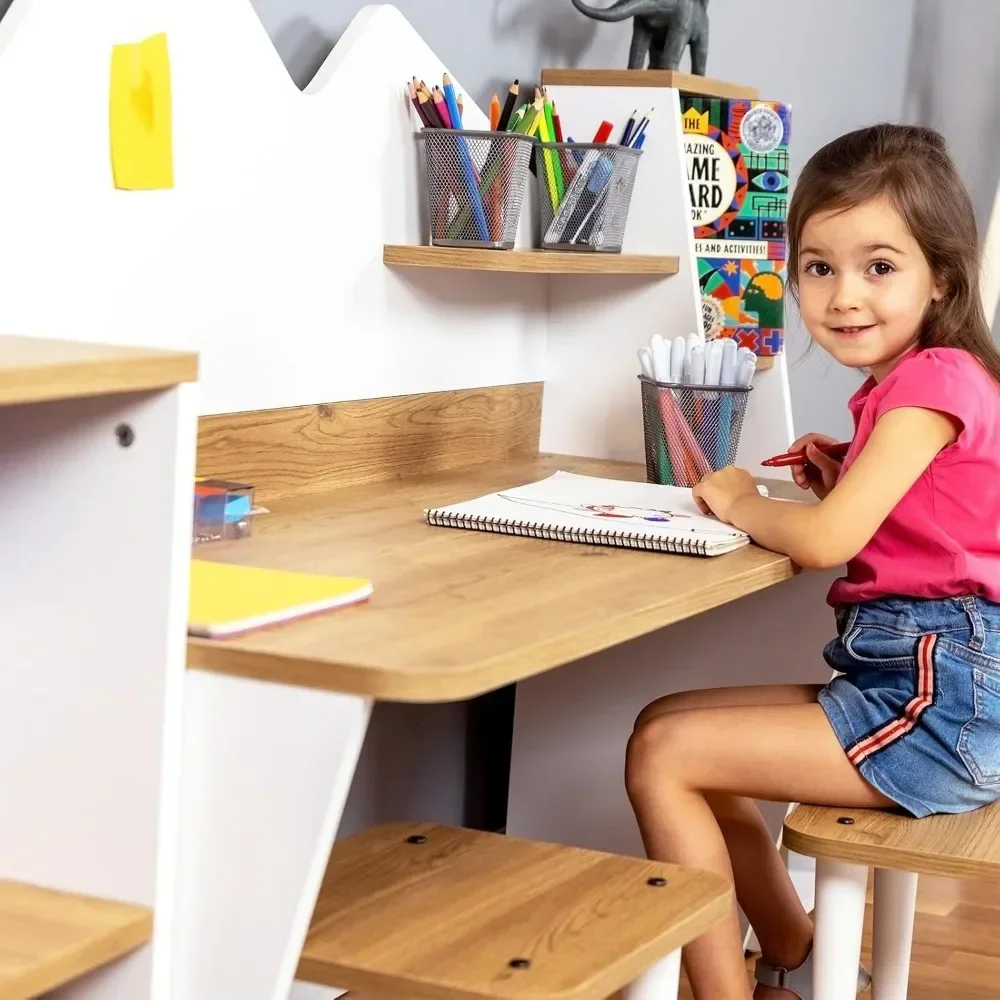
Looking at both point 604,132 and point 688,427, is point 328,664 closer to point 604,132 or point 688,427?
point 688,427

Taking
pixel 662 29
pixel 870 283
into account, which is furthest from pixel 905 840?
pixel 662 29

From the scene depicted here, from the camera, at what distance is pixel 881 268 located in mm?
1574

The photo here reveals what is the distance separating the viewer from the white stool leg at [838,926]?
142cm

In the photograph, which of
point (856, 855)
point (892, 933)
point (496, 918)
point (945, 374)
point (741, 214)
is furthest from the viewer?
point (741, 214)

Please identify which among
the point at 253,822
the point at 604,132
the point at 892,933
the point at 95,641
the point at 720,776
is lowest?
the point at 892,933

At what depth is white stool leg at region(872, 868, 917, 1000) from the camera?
67.2 inches

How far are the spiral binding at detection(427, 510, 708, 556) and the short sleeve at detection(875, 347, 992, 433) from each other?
0.73 ft

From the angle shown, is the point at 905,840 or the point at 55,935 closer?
the point at 55,935

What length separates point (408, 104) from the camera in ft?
5.80

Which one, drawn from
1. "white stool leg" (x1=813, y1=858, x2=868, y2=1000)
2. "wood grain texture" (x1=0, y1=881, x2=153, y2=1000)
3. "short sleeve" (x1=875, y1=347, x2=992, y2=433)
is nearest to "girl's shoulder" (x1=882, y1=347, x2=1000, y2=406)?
"short sleeve" (x1=875, y1=347, x2=992, y2=433)

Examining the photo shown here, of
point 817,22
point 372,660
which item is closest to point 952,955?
point 372,660

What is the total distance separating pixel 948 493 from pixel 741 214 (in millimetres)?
684

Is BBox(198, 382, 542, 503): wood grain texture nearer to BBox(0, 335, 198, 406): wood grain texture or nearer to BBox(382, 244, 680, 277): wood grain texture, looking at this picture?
BBox(382, 244, 680, 277): wood grain texture

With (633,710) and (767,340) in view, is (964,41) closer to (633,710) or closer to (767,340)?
(767,340)
